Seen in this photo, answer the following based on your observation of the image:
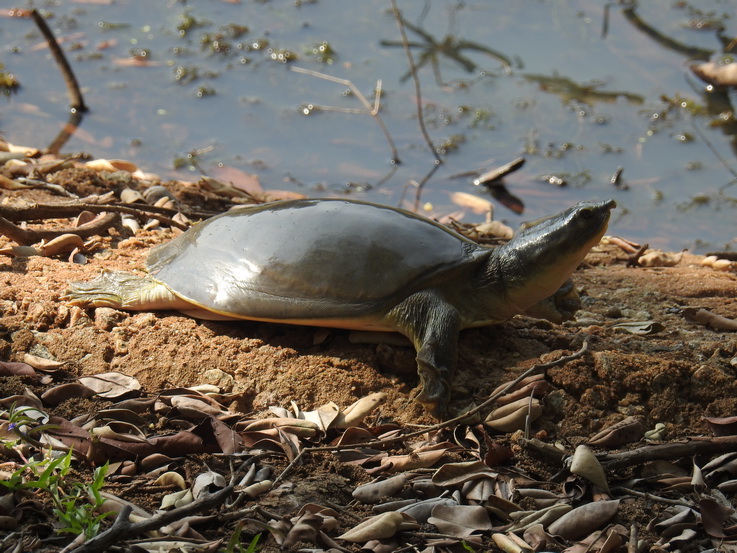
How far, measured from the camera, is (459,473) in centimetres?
224

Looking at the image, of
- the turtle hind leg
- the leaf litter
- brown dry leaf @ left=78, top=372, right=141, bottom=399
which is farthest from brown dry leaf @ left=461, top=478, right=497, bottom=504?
the turtle hind leg

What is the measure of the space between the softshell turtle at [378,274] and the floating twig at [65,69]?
143 inches

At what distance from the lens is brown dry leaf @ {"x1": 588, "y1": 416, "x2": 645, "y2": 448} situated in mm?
2381

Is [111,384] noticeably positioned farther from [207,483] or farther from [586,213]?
[586,213]

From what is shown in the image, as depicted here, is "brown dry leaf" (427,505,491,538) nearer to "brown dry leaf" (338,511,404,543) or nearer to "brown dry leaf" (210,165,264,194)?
"brown dry leaf" (338,511,404,543)

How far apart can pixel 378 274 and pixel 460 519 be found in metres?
0.95

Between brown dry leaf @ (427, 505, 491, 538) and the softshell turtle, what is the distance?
0.47m

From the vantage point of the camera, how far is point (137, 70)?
24.2 ft

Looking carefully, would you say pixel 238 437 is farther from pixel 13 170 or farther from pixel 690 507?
pixel 13 170

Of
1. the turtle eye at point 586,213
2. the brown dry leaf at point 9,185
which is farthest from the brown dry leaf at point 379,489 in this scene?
the brown dry leaf at point 9,185

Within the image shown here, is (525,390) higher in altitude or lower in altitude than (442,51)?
higher

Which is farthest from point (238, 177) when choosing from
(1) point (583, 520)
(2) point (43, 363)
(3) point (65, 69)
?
(1) point (583, 520)

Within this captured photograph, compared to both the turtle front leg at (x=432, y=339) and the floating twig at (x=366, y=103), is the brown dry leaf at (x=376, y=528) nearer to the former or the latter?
the turtle front leg at (x=432, y=339)

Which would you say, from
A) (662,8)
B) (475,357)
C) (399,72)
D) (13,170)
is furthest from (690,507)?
(662,8)
